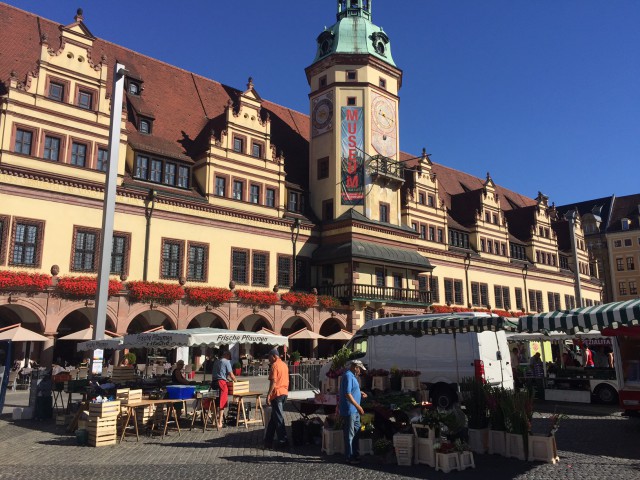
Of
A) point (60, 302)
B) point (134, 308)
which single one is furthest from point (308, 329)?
point (60, 302)

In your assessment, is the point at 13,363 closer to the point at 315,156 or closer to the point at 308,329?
the point at 308,329

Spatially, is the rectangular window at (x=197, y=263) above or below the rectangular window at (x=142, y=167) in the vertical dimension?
below

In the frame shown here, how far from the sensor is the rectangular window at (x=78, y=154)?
26.3 m

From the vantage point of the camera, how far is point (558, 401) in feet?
66.0

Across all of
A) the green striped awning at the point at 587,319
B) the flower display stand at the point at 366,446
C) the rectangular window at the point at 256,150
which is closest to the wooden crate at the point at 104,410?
the flower display stand at the point at 366,446

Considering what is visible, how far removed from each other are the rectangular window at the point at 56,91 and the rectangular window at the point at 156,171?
5.24 meters

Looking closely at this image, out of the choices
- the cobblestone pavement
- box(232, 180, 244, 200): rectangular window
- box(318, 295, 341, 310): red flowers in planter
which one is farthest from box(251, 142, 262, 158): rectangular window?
the cobblestone pavement

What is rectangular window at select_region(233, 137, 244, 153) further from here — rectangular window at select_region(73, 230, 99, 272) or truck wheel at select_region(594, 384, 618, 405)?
truck wheel at select_region(594, 384, 618, 405)

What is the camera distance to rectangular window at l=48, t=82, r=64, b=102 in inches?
1021

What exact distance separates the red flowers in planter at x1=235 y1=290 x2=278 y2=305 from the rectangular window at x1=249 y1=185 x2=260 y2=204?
5.45 m

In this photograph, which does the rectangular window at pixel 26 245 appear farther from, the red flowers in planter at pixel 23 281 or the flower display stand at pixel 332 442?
the flower display stand at pixel 332 442

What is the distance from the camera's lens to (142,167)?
2880cm

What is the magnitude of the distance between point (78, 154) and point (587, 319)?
23.2 m

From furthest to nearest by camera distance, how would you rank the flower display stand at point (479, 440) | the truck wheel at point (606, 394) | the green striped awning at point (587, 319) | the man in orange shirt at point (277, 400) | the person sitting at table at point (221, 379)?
the truck wheel at point (606, 394) → the person sitting at table at point (221, 379) → the man in orange shirt at point (277, 400) → the green striped awning at point (587, 319) → the flower display stand at point (479, 440)
